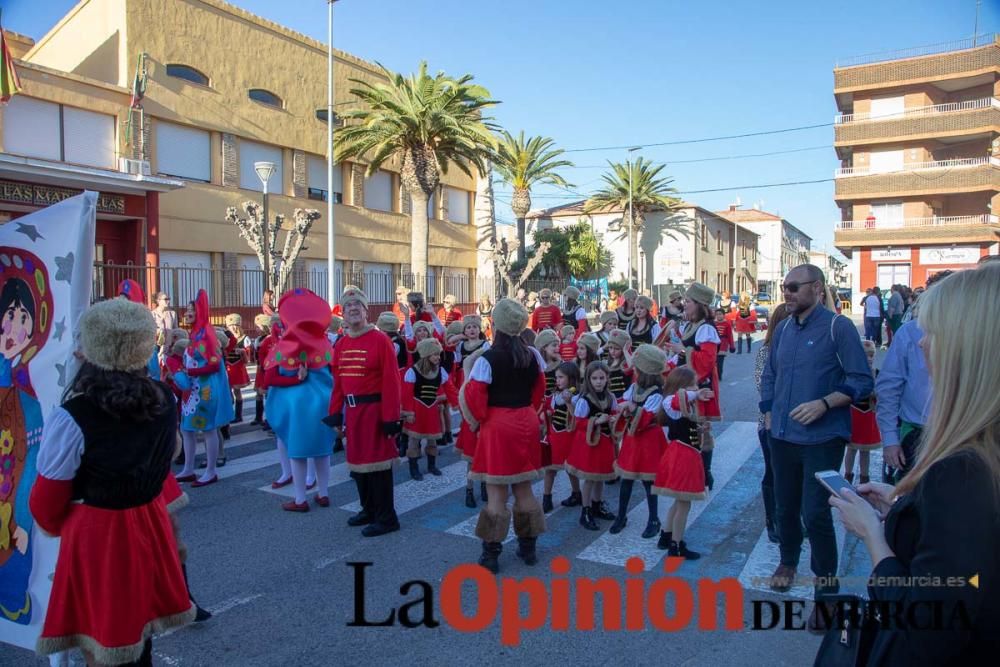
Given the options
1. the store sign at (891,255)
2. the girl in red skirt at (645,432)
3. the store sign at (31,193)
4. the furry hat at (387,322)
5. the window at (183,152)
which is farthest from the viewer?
the store sign at (891,255)

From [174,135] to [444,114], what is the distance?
7721 mm

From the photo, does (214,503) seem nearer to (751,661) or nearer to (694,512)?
(694,512)

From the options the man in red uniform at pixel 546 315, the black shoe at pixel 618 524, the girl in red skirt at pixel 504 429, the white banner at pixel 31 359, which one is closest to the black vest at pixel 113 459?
the white banner at pixel 31 359

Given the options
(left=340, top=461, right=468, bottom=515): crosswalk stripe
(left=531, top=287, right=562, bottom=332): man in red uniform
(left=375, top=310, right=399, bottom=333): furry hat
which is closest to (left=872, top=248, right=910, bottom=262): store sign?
(left=531, top=287, right=562, bottom=332): man in red uniform

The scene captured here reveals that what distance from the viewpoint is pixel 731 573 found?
503cm

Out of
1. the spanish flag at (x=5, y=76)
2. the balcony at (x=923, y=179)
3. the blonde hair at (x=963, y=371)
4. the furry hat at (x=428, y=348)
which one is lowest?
the furry hat at (x=428, y=348)

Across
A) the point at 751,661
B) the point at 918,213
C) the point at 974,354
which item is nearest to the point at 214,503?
the point at 751,661

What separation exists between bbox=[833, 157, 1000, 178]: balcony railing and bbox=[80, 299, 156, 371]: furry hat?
48446mm

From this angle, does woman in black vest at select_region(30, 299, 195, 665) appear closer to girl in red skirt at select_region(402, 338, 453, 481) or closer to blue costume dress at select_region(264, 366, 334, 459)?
blue costume dress at select_region(264, 366, 334, 459)

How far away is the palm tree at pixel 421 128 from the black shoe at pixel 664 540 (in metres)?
18.7

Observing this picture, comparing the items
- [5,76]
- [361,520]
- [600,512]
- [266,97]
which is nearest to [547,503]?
[600,512]

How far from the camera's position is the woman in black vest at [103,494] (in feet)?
8.96

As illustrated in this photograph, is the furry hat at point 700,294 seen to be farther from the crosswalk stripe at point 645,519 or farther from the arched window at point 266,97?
the arched window at point 266,97

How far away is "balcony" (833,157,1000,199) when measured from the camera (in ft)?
134
